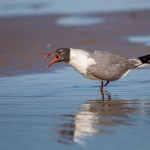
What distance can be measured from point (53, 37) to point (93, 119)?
749 cm

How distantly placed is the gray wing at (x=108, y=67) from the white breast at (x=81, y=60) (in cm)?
7

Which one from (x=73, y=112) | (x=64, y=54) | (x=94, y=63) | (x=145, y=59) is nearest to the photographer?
(x=73, y=112)

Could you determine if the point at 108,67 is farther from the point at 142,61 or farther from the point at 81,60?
the point at 142,61

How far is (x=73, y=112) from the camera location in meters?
8.03

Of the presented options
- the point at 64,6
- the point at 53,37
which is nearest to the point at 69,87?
the point at 53,37

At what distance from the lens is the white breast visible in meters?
9.32

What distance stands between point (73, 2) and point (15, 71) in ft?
32.2

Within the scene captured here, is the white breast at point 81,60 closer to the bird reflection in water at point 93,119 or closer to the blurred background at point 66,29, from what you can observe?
the bird reflection in water at point 93,119

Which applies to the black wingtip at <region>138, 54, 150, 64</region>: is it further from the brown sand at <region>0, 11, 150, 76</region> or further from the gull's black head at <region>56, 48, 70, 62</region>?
the brown sand at <region>0, 11, 150, 76</region>

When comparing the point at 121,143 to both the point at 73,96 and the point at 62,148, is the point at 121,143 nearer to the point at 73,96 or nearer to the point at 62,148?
the point at 62,148

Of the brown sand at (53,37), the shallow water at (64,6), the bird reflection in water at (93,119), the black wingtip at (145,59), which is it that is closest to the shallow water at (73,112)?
the bird reflection in water at (93,119)

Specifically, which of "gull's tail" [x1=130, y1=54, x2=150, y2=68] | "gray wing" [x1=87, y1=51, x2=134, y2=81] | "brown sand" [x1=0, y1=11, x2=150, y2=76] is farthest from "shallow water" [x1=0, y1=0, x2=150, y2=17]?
"gray wing" [x1=87, y1=51, x2=134, y2=81]

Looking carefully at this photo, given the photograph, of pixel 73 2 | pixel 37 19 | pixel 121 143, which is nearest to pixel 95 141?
pixel 121 143

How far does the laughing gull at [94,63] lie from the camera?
9.33 metres
